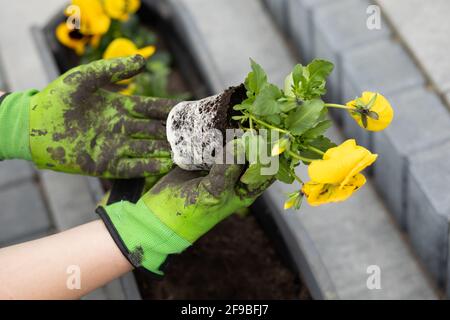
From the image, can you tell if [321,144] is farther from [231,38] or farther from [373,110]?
[231,38]

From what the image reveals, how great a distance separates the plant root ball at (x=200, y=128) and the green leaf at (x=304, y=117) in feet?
0.50

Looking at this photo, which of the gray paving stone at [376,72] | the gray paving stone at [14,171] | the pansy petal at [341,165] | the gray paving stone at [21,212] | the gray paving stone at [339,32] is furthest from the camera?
the gray paving stone at [14,171]

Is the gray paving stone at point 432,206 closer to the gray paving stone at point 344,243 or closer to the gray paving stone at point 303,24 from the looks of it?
the gray paving stone at point 344,243

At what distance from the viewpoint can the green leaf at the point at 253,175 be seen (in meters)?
1.29

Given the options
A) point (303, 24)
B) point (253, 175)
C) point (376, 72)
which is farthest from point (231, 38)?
point (253, 175)

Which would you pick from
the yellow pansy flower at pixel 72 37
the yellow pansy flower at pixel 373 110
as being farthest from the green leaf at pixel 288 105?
the yellow pansy flower at pixel 72 37

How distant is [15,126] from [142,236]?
368mm

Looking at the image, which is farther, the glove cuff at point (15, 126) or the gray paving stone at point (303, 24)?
the gray paving stone at point (303, 24)

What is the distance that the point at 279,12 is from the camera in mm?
2336

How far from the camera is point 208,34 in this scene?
2393mm

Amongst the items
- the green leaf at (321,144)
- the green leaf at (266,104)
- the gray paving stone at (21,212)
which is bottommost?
the gray paving stone at (21,212)

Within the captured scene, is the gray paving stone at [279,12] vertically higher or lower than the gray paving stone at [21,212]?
higher
